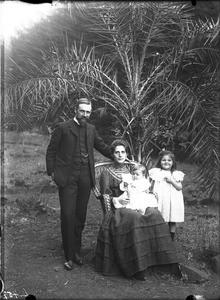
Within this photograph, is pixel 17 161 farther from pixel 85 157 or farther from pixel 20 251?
Result: pixel 85 157

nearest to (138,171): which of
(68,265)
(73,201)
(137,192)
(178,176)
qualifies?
(137,192)

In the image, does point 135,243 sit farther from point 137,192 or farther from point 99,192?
point 99,192

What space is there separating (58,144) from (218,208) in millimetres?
3291

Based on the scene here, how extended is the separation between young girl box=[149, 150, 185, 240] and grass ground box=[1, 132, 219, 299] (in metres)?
0.53

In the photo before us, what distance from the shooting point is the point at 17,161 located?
10.2 meters

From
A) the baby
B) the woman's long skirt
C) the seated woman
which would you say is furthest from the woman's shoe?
the baby

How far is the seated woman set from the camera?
427cm

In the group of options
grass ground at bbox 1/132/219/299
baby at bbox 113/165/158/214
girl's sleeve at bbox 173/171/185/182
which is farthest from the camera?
girl's sleeve at bbox 173/171/185/182

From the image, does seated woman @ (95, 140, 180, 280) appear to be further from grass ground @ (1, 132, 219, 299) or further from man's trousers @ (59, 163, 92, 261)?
man's trousers @ (59, 163, 92, 261)

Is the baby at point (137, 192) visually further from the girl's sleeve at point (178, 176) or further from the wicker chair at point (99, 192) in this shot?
the girl's sleeve at point (178, 176)

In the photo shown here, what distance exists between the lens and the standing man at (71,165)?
457cm

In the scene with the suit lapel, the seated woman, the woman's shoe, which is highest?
the suit lapel

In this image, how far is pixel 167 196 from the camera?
4691 millimetres

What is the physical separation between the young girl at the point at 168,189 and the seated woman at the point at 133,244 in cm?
30
